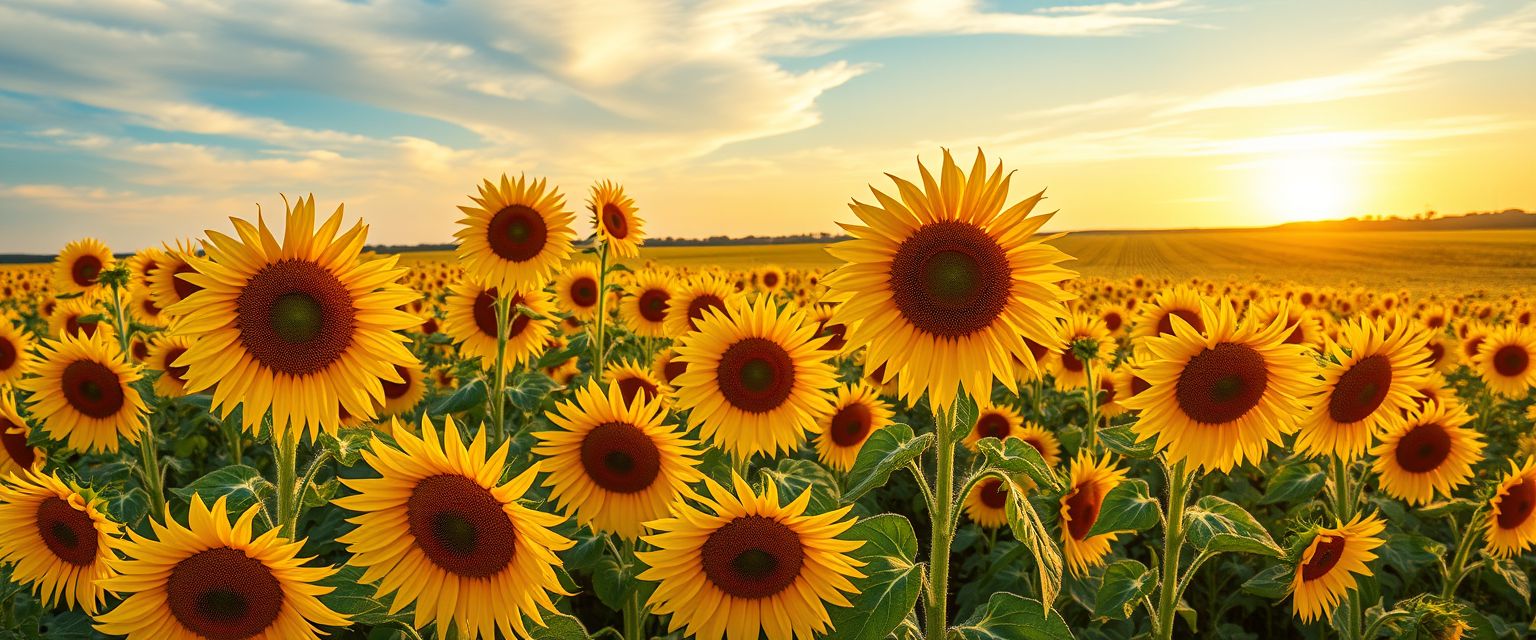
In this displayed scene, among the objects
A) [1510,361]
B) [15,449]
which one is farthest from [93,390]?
[1510,361]

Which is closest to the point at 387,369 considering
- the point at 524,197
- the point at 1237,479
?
the point at 524,197

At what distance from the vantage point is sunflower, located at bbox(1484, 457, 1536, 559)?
491 cm

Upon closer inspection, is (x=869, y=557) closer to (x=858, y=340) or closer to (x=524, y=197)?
(x=858, y=340)

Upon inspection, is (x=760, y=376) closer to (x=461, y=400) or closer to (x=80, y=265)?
(x=461, y=400)

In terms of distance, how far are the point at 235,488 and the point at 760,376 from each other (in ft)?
7.42

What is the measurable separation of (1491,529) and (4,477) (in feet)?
28.2

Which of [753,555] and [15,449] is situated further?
[15,449]

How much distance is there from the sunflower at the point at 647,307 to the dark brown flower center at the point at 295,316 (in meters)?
5.35

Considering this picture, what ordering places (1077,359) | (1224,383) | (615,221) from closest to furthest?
(1224,383), (615,221), (1077,359)

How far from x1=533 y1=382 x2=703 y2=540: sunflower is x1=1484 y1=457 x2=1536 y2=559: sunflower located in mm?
4784

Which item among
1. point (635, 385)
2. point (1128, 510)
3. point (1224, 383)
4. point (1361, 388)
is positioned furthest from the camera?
point (635, 385)

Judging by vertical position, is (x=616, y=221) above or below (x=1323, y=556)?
above

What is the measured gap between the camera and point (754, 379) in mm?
4113

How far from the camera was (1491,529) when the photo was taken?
4945mm
